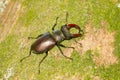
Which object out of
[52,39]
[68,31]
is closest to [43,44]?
[52,39]

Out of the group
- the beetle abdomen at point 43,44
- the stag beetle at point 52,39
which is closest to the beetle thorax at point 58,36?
the stag beetle at point 52,39

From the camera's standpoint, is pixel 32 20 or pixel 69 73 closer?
pixel 69 73

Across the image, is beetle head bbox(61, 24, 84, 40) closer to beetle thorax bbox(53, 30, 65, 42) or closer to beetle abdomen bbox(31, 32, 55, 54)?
beetle thorax bbox(53, 30, 65, 42)

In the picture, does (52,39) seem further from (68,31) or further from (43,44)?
(68,31)

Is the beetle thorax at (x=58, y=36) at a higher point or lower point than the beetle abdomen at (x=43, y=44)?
higher

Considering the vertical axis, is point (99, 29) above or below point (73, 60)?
above

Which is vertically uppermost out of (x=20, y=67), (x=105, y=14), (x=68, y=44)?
(x=105, y=14)

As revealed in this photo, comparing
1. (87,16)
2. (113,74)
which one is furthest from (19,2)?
(113,74)

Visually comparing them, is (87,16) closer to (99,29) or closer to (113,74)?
(99,29)

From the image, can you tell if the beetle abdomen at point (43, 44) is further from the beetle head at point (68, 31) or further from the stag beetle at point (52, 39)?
the beetle head at point (68, 31)

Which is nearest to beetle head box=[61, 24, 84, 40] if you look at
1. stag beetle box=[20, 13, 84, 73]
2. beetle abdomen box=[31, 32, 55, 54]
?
stag beetle box=[20, 13, 84, 73]
